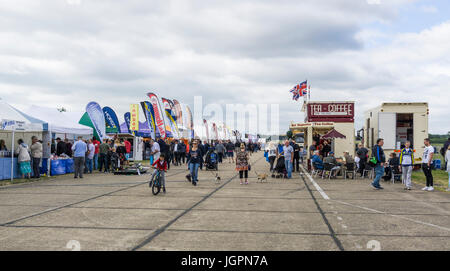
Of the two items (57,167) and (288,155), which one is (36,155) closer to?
(57,167)

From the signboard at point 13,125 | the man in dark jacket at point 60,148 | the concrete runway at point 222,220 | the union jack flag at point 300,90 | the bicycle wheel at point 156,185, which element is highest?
the union jack flag at point 300,90

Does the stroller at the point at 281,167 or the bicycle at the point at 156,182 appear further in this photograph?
the stroller at the point at 281,167

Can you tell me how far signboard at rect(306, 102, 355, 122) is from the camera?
22.5 metres

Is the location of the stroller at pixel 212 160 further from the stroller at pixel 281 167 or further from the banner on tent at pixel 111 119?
the banner on tent at pixel 111 119

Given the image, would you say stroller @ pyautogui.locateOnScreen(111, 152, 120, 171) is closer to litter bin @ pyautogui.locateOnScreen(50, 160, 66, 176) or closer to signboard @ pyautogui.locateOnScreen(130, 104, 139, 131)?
litter bin @ pyautogui.locateOnScreen(50, 160, 66, 176)

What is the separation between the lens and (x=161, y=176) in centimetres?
1235

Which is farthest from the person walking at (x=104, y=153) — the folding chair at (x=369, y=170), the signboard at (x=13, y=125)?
the folding chair at (x=369, y=170)

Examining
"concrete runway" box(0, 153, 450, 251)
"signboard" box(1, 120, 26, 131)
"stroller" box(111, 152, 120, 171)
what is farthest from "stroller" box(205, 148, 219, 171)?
"signboard" box(1, 120, 26, 131)

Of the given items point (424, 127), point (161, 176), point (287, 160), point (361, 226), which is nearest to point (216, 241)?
point (361, 226)

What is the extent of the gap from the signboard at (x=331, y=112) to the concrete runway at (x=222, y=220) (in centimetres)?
985

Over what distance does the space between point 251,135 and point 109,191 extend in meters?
72.1

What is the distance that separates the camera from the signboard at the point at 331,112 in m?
22.5

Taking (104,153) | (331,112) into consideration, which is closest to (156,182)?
(104,153)

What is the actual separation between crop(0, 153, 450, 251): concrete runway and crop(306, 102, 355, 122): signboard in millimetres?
9850
